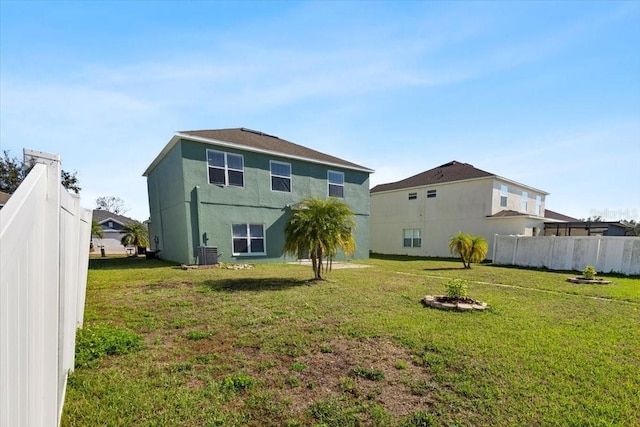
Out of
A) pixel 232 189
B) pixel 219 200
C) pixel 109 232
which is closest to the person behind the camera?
pixel 219 200

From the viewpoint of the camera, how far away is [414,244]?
73.9 ft

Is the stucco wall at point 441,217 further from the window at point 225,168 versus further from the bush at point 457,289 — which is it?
the bush at point 457,289

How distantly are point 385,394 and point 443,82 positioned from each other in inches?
386

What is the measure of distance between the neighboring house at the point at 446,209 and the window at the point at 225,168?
14.5 metres

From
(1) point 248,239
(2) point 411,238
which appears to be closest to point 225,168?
(1) point 248,239

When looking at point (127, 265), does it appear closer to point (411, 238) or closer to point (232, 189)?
point (232, 189)

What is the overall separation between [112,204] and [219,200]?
189ft

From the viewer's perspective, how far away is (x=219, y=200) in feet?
42.9

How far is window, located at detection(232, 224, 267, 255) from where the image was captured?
13609 millimetres

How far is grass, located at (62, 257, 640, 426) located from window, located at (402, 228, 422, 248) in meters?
15.8

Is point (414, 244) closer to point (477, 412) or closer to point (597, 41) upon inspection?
point (597, 41)

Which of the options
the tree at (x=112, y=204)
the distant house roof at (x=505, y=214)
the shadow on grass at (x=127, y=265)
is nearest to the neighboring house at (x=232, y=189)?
the shadow on grass at (x=127, y=265)

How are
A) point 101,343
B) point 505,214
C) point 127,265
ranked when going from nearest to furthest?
point 101,343 → point 127,265 → point 505,214

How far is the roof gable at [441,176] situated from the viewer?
2044 cm
